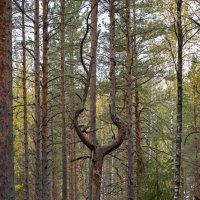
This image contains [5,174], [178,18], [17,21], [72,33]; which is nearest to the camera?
[5,174]

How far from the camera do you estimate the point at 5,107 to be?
433cm

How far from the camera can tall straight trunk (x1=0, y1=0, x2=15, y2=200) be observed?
4242mm

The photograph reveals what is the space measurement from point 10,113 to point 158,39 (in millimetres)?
10804

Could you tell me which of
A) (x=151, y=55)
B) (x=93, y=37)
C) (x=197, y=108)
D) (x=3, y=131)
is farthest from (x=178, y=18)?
(x=197, y=108)

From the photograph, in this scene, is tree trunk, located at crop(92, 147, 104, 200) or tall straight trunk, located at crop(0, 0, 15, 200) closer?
tall straight trunk, located at crop(0, 0, 15, 200)

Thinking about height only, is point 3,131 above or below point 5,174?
above

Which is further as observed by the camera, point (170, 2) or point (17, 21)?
point (17, 21)

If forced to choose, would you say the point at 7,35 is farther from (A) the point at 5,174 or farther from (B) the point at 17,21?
(B) the point at 17,21

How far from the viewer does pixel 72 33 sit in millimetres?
18859

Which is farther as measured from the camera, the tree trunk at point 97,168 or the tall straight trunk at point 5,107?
the tree trunk at point 97,168

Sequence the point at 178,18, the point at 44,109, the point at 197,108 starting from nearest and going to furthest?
the point at 178,18, the point at 44,109, the point at 197,108

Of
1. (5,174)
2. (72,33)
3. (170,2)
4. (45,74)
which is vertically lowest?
(5,174)

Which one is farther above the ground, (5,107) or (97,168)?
(5,107)

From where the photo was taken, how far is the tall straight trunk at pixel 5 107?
4.24 meters
